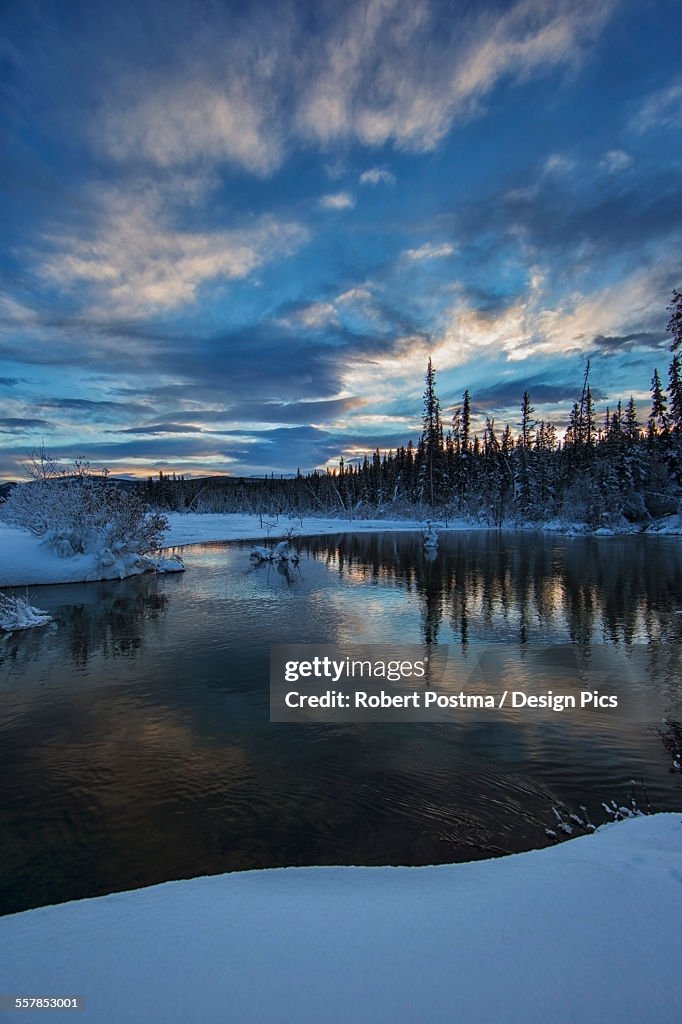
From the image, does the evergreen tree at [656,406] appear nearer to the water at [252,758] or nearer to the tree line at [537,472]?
the tree line at [537,472]

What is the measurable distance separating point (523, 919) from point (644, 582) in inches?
798

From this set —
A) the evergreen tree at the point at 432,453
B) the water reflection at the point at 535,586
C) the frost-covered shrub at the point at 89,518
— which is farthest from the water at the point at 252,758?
the evergreen tree at the point at 432,453

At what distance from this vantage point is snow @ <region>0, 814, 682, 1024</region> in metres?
2.21

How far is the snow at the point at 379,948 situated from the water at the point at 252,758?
4.11 feet

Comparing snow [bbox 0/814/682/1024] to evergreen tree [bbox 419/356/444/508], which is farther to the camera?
evergreen tree [bbox 419/356/444/508]

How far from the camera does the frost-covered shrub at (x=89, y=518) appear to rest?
21547 millimetres

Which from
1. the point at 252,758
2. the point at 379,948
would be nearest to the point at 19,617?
the point at 252,758

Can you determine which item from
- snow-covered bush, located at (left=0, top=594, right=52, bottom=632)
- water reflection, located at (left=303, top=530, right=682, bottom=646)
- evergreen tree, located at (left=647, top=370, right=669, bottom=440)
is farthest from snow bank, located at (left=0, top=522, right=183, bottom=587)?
evergreen tree, located at (left=647, top=370, right=669, bottom=440)

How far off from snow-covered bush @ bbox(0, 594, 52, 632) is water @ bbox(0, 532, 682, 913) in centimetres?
76

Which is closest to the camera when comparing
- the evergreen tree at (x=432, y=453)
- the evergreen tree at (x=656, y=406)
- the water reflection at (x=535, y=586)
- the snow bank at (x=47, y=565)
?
the water reflection at (x=535, y=586)

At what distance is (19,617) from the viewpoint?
13.7 meters

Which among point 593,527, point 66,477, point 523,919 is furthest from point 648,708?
point 593,527

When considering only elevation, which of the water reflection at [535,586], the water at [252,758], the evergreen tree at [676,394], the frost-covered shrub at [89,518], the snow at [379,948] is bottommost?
the water at [252,758]

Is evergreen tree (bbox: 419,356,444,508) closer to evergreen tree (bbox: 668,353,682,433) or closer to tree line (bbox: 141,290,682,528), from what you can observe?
tree line (bbox: 141,290,682,528)
